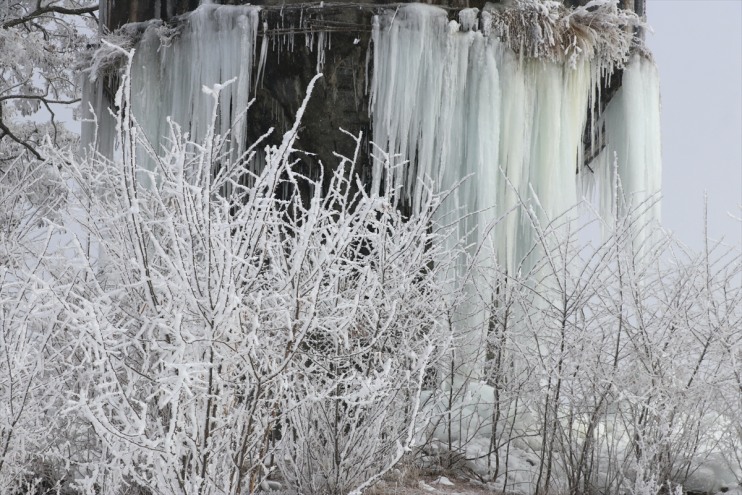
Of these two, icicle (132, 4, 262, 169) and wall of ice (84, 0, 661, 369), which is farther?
icicle (132, 4, 262, 169)

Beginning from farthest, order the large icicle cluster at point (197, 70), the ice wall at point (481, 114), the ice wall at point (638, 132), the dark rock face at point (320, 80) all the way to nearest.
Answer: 1. the ice wall at point (638, 132)
2. the large icicle cluster at point (197, 70)
3. the dark rock face at point (320, 80)
4. the ice wall at point (481, 114)

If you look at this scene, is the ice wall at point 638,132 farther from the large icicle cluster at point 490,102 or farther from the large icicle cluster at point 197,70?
the large icicle cluster at point 197,70

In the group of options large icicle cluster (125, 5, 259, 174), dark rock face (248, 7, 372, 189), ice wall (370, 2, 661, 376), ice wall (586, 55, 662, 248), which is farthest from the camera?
ice wall (586, 55, 662, 248)

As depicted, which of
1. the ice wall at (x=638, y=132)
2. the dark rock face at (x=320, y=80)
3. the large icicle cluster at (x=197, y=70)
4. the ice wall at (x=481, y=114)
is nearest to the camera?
the ice wall at (x=481, y=114)

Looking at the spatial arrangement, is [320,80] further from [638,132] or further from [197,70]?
[638,132]

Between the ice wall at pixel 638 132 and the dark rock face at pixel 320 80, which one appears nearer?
the dark rock face at pixel 320 80

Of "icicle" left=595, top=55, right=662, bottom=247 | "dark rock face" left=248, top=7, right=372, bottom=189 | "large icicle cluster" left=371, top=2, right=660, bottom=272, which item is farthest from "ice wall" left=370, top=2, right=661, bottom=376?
"icicle" left=595, top=55, right=662, bottom=247

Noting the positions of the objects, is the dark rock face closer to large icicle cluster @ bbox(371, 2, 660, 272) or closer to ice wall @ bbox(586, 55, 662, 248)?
large icicle cluster @ bbox(371, 2, 660, 272)

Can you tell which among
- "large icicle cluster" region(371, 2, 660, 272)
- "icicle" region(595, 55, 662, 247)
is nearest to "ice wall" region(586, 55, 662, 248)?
"icicle" region(595, 55, 662, 247)

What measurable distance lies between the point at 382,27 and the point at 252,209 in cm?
398

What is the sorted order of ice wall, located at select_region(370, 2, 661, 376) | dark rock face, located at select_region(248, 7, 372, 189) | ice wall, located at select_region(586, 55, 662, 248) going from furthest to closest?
ice wall, located at select_region(586, 55, 662, 248), dark rock face, located at select_region(248, 7, 372, 189), ice wall, located at select_region(370, 2, 661, 376)

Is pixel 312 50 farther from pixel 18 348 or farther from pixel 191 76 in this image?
pixel 18 348

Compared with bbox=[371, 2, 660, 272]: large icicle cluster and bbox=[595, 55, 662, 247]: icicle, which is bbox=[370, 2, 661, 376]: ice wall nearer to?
bbox=[371, 2, 660, 272]: large icicle cluster

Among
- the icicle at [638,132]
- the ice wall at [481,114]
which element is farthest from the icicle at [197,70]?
the icicle at [638,132]
